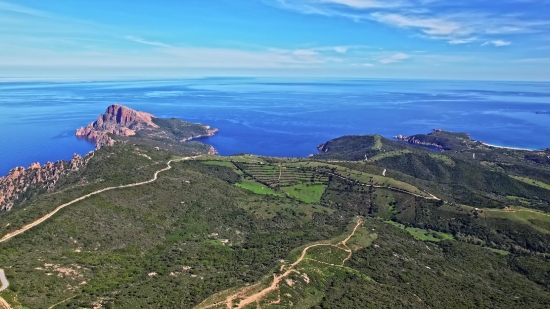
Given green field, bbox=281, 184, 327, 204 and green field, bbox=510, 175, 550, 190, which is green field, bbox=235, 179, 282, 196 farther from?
green field, bbox=510, 175, 550, 190

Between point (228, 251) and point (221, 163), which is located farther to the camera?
point (221, 163)

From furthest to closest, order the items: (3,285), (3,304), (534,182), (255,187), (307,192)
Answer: (534,182) < (307,192) < (255,187) < (3,285) < (3,304)

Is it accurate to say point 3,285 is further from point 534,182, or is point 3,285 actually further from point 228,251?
point 534,182

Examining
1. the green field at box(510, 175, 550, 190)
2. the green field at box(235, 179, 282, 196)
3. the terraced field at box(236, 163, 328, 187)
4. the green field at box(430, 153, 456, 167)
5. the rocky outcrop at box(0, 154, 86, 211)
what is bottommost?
the rocky outcrop at box(0, 154, 86, 211)

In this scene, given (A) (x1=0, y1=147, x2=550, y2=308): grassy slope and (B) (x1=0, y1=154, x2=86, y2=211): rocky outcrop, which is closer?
(A) (x1=0, y1=147, x2=550, y2=308): grassy slope

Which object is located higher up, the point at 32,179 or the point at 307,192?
the point at 307,192

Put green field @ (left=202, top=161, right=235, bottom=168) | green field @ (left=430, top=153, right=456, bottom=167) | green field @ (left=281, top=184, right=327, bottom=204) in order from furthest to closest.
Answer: green field @ (left=430, top=153, right=456, bottom=167) < green field @ (left=202, top=161, right=235, bottom=168) < green field @ (left=281, top=184, right=327, bottom=204)

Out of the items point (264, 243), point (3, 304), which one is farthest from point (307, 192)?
point (3, 304)

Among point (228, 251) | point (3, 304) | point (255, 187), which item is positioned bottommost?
point (228, 251)

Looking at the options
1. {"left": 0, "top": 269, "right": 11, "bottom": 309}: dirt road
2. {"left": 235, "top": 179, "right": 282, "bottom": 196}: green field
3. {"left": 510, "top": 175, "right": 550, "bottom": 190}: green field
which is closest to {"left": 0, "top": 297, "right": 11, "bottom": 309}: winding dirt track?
{"left": 0, "top": 269, "right": 11, "bottom": 309}: dirt road

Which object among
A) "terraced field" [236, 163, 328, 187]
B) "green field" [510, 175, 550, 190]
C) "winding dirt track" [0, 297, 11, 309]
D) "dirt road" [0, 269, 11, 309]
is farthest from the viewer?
"green field" [510, 175, 550, 190]
